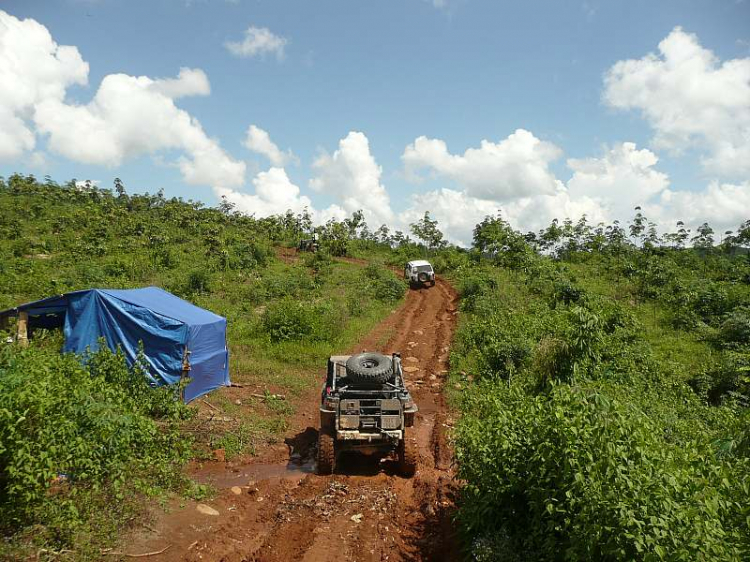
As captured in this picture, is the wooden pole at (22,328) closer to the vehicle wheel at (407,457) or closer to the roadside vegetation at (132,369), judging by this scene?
the roadside vegetation at (132,369)

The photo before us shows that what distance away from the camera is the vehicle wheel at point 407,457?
317 inches

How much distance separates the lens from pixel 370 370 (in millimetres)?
8664

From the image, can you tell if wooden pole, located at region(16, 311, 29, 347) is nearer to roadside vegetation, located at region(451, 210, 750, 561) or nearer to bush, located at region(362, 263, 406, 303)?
roadside vegetation, located at region(451, 210, 750, 561)

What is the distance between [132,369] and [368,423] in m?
5.35

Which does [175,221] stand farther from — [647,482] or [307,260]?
[647,482]

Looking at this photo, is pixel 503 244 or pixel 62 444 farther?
pixel 503 244

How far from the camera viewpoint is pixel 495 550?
480cm

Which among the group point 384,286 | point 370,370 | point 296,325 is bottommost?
point 370,370

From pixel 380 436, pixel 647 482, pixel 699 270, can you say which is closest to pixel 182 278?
pixel 380 436

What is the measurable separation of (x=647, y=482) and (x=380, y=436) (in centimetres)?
483

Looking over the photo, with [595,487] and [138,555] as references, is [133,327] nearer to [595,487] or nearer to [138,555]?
[138,555]

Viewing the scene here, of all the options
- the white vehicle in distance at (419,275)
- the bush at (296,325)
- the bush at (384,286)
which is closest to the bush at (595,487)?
the bush at (296,325)

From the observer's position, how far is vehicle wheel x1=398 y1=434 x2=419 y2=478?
26.4ft

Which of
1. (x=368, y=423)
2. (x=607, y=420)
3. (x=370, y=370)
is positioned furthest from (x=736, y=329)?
(x=607, y=420)
